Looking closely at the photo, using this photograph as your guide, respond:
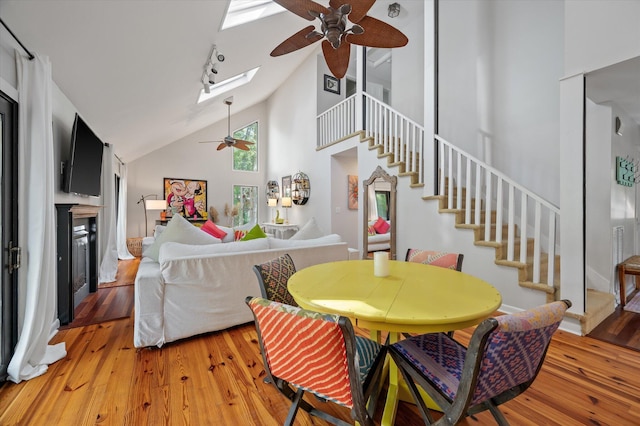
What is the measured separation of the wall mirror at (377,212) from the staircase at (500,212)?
0.38 meters

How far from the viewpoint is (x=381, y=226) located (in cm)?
465

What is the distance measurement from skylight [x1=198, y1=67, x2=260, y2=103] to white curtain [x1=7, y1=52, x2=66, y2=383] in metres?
3.32

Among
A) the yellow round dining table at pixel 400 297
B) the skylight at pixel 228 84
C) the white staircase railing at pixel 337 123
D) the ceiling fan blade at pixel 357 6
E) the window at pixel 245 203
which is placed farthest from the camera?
the window at pixel 245 203

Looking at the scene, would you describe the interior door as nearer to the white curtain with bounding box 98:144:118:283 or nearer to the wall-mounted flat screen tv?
the wall-mounted flat screen tv

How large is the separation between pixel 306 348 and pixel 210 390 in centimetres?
113

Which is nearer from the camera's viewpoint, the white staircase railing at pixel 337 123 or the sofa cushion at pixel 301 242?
the sofa cushion at pixel 301 242

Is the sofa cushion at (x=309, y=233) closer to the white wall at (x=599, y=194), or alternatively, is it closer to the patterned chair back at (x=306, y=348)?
the patterned chair back at (x=306, y=348)

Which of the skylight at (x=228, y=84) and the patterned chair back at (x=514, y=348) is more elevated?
the skylight at (x=228, y=84)

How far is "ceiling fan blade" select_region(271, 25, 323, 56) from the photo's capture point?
79.4 inches

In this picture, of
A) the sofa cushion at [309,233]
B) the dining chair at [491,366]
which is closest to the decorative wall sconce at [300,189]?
the sofa cushion at [309,233]

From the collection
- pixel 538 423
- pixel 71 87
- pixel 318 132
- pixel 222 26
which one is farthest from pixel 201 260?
pixel 318 132

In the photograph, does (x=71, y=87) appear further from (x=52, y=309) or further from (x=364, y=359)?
(x=364, y=359)

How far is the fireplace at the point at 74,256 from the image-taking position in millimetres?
2518

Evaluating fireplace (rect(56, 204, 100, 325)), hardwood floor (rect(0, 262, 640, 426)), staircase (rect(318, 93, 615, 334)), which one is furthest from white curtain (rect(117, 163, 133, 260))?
staircase (rect(318, 93, 615, 334))
